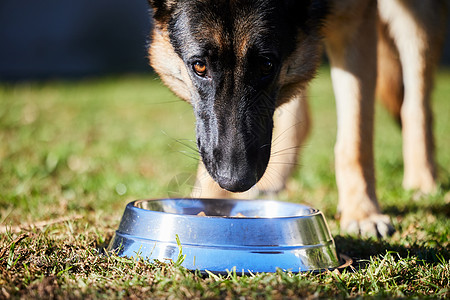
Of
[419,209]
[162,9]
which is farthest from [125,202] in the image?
[419,209]

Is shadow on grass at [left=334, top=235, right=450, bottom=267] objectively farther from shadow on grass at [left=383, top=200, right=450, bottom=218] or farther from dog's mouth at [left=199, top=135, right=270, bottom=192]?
shadow on grass at [left=383, top=200, right=450, bottom=218]

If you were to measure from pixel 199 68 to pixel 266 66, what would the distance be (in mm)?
290

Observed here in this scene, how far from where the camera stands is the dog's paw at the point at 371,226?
268 cm

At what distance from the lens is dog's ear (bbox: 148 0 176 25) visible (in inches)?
101

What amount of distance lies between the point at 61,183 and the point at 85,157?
0.86 meters

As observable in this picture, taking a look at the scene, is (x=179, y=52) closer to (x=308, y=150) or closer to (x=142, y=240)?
(x=142, y=240)

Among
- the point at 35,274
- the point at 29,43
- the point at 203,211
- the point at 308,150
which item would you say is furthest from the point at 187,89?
the point at 29,43

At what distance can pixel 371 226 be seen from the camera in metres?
2.72

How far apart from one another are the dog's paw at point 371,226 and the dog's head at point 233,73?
2.54 ft

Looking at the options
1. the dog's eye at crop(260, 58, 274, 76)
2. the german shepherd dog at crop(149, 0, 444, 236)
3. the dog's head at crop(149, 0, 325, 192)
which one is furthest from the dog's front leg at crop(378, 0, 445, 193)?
the dog's eye at crop(260, 58, 274, 76)

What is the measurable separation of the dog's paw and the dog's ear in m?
1.39

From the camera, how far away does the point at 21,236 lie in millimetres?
2027

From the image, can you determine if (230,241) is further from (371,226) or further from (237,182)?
(371,226)

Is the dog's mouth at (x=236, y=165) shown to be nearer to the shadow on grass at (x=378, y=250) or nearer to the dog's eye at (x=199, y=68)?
the dog's eye at (x=199, y=68)
